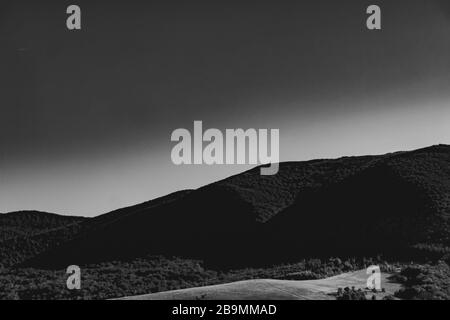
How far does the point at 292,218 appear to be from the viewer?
14328 mm

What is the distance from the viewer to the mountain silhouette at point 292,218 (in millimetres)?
13227

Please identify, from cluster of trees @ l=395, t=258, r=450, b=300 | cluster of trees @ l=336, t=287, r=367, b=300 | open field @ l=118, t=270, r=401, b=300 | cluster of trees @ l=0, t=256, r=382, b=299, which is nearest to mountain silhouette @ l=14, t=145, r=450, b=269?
cluster of trees @ l=0, t=256, r=382, b=299

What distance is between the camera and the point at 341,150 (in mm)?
13555

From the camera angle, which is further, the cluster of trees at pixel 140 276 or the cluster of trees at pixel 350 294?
the cluster of trees at pixel 140 276

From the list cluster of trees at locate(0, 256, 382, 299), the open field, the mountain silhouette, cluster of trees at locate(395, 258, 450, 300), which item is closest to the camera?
the open field

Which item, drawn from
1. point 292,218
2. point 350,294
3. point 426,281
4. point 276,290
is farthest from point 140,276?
point 426,281

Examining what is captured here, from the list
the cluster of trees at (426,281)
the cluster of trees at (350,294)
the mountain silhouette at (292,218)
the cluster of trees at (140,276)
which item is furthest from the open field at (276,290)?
the mountain silhouette at (292,218)

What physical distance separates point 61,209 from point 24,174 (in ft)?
3.25

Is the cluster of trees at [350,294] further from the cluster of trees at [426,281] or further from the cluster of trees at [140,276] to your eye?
the cluster of trees at [140,276]

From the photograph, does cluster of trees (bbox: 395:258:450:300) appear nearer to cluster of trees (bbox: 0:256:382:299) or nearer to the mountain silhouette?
the mountain silhouette

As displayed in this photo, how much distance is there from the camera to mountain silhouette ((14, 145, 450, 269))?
43.4ft
